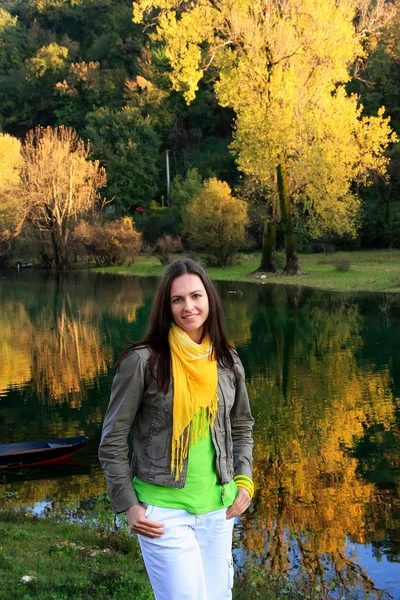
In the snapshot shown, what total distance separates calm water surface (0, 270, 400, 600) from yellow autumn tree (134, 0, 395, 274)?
23.9 feet

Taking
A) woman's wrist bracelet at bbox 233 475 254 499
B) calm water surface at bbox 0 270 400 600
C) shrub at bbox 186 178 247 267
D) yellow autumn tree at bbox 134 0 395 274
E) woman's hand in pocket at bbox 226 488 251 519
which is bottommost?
calm water surface at bbox 0 270 400 600

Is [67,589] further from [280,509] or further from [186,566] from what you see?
[280,509]

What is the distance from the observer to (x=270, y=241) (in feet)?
112

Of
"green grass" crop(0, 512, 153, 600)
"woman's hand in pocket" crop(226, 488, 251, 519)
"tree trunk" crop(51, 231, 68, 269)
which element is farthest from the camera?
"tree trunk" crop(51, 231, 68, 269)

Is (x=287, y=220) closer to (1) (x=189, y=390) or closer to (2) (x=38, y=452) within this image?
(2) (x=38, y=452)

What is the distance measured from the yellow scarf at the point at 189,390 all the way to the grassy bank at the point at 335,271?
929 inches

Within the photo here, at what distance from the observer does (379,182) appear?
4575 cm

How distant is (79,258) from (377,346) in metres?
37.2

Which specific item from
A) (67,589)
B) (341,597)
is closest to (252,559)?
(341,597)

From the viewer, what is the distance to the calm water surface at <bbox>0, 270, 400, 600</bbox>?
22.5ft

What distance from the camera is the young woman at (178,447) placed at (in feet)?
10.2

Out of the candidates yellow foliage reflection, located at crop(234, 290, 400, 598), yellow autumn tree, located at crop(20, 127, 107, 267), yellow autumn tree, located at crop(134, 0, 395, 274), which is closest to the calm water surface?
yellow foliage reflection, located at crop(234, 290, 400, 598)

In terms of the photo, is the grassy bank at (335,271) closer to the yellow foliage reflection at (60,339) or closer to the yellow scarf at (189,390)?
the yellow foliage reflection at (60,339)

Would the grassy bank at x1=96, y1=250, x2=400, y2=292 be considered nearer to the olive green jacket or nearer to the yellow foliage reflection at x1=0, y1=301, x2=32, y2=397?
the yellow foliage reflection at x1=0, y1=301, x2=32, y2=397
